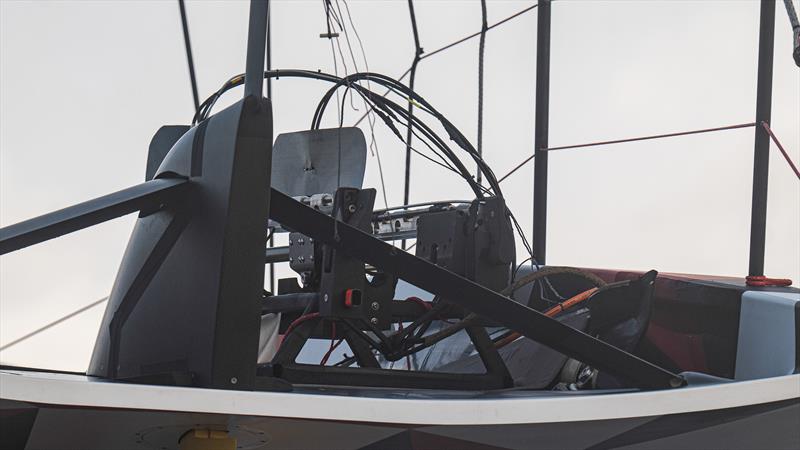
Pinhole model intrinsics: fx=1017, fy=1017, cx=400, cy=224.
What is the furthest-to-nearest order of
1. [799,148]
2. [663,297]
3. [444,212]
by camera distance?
[799,148] → [663,297] → [444,212]

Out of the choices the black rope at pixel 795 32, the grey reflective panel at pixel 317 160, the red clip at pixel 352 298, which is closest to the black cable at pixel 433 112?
the grey reflective panel at pixel 317 160

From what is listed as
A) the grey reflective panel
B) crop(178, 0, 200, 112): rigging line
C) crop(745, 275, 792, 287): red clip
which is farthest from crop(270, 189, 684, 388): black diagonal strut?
crop(178, 0, 200, 112): rigging line

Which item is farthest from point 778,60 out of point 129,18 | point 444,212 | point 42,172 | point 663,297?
point 42,172

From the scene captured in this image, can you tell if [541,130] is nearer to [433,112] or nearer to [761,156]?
[761,156]

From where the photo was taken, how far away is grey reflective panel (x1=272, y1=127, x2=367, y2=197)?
160 cm

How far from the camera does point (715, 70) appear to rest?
317 cm

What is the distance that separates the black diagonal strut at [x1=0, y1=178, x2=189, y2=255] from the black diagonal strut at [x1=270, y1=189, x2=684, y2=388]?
14 cm

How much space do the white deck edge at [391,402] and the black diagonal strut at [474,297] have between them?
13 cm

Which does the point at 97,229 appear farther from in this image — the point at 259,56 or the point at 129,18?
the point at 259,56

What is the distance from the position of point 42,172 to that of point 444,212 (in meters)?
2.08

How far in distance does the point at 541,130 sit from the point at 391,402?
1.99m

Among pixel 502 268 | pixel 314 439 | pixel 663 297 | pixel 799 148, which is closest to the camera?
pixel 314 439

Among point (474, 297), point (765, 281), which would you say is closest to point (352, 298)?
point (474, 297)

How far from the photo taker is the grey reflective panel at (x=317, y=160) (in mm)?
1604
